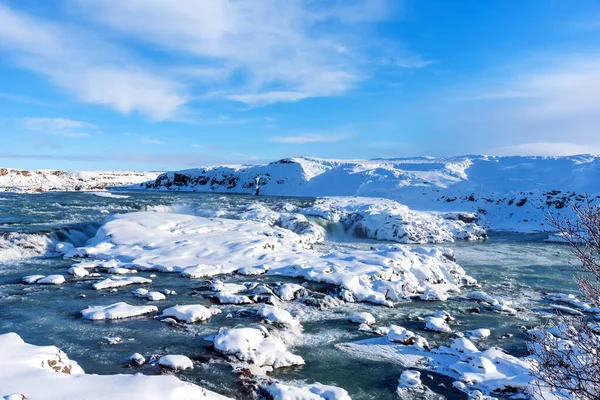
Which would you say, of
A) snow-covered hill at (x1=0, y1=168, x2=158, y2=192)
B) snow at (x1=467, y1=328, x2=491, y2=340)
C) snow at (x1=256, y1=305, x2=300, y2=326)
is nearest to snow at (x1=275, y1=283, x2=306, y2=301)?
snow at (x1=256, y1=305, x2=300, y2=326)

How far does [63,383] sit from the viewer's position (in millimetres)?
6004

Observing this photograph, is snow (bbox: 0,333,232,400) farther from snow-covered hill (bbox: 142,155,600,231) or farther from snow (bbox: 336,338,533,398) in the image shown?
snow-covered hill (bbox: 142,155,600,231)

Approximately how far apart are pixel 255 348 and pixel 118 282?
7.46 metres

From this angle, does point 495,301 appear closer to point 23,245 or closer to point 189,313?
point 189,313

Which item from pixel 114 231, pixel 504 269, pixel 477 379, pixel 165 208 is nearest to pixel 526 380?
pixel 477 379

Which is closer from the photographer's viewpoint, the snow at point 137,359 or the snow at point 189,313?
the snow at point 137,359

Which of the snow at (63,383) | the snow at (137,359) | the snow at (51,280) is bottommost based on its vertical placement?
the snow at (137,359)

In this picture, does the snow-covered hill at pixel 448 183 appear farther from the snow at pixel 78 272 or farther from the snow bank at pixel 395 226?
the snow at pixel 78 272

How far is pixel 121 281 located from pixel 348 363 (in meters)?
9.06

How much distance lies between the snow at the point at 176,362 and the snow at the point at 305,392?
1835 millimetres

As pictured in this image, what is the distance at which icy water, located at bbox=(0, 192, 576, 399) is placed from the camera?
8.55 meters

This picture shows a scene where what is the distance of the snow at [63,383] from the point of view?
5.71 m

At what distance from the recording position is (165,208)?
34.4m

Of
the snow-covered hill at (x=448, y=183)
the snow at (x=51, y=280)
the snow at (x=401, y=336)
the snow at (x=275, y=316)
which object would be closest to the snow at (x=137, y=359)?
the snow at (x=275, y=316)
